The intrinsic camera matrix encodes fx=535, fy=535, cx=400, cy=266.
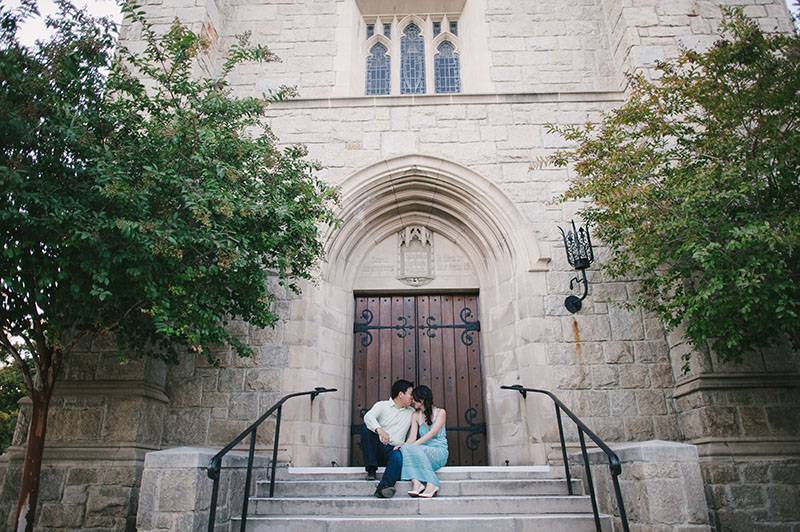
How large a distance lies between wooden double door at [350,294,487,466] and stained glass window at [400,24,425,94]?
312cm

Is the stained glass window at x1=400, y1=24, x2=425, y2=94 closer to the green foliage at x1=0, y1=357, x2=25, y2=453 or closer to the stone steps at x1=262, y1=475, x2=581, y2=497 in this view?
the stone steps at x1=262, y1=475, x2=581, y2=497

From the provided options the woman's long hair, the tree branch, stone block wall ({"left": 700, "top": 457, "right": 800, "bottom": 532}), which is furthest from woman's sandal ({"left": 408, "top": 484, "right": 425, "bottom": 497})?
the tree branch

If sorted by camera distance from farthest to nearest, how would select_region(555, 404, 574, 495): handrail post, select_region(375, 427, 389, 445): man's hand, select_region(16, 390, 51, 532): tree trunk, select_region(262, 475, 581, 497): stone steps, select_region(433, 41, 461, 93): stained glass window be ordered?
1. select_region(433, 41, 461, 93): stained glass window
2. select_region(375, 427, 389, 445): man's hand
3. select_region(555, 404, 574, 495): handrail post
4. select_region(262, 475, 581, 497): stone steps
5. select_region(16, 390, 51, 532): tree trunk

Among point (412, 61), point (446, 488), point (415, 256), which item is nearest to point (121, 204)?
point (446, 488)

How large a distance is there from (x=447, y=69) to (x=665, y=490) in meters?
6.17

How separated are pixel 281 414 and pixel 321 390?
0.48m

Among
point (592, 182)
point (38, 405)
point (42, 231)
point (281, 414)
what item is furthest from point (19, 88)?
point (592, 182)

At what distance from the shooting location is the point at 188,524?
Answer: 3.67 m

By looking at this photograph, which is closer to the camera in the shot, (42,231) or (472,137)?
(42,231)

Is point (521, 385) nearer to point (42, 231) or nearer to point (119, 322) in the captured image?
point (119, 322)

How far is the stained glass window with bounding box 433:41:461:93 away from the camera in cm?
771

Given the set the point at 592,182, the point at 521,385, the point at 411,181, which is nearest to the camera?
the point at 592,182

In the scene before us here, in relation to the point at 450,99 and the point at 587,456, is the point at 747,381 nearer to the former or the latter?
the point at 587,456

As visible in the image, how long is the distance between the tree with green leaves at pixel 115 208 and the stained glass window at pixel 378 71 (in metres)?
3.36
